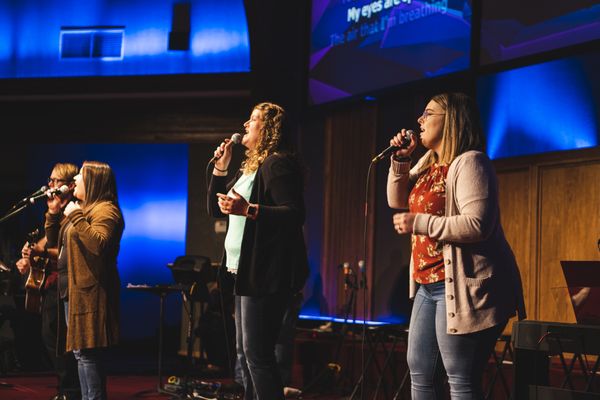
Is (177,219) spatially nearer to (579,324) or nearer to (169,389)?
(169,389)

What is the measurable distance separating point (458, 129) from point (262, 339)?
1.26 m

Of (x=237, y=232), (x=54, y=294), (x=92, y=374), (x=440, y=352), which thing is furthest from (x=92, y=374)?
(x=440, y=352)

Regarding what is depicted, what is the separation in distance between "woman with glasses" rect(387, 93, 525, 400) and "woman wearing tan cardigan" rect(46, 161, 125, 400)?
2.17 metres

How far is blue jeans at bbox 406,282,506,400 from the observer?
291 cm

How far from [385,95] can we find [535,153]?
1607mm

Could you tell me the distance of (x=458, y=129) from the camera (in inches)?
124

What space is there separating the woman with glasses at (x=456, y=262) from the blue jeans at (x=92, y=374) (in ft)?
7.09

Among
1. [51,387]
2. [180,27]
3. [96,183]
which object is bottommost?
[51,387]

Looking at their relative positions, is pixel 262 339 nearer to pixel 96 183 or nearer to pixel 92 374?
pixel 92 374

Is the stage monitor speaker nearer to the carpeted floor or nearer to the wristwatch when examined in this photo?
the carpeted floor

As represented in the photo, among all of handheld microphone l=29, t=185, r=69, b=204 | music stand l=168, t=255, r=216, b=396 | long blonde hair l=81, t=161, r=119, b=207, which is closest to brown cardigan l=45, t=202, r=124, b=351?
long blonde hair l=81, t=161, r=119, b=207

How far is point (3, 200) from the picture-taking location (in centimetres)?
954

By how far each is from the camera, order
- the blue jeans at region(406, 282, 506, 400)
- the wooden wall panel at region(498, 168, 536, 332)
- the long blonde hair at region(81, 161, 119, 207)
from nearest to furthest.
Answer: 1. the blue jeans at region(406, 282, 506, 400)
2. the long blonde hair at region(81, 161, 119, 207)
3. the wooden wall panel at region(498, 168, 536, 332)

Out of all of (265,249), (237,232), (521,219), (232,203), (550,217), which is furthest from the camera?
(521,219)
